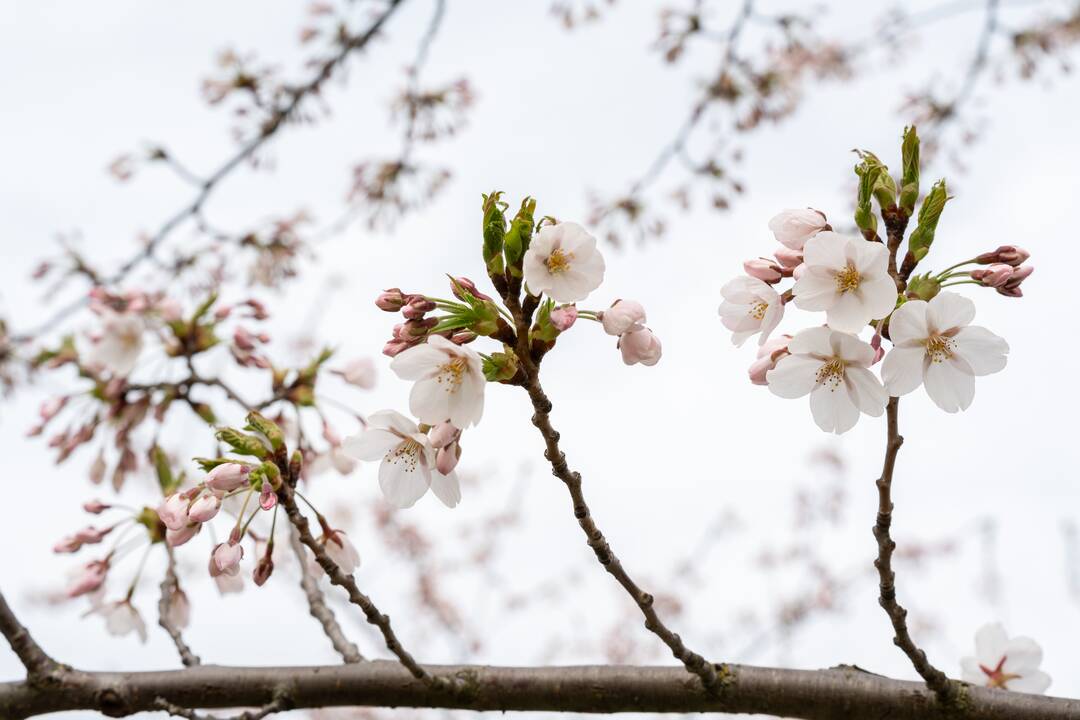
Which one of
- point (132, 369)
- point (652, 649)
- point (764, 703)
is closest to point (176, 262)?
point (132, 369)

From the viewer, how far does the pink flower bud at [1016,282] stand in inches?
60.9

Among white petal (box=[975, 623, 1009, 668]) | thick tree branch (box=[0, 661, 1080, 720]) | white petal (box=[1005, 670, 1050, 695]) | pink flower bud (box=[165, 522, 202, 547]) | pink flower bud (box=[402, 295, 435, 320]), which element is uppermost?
pink flower bud (box=[402, 295, 435, 320])

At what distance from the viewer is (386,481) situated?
1.66m

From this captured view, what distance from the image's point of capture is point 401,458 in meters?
1.67

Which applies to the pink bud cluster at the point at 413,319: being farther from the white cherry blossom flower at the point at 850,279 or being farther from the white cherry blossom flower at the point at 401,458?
the white cherry blossom flower at the point at 850,279

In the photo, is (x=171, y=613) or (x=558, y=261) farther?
(x=171, y=613)

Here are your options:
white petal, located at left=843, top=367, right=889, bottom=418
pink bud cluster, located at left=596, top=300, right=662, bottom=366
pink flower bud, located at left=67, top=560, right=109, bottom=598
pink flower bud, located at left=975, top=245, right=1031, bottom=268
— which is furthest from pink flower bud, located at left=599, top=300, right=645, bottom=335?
pink flower bud, located at left=67, top=560, right=109, bottom=598

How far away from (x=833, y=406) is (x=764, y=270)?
0.91 feet

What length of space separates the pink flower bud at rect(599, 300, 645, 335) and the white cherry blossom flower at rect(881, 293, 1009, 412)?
42 centimetres

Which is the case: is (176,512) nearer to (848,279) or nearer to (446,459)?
(446,459)

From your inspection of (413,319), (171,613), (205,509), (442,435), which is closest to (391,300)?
(413,319)

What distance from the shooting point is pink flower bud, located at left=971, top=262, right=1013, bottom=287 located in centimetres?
153

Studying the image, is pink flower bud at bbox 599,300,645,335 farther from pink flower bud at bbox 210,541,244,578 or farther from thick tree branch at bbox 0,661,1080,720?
pink flower bud at bbox 210,541,244,578

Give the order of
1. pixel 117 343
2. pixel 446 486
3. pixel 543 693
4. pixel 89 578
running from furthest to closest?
pixel 117 343
pixel 89 578
pixel 543 693
pixel 446 486
